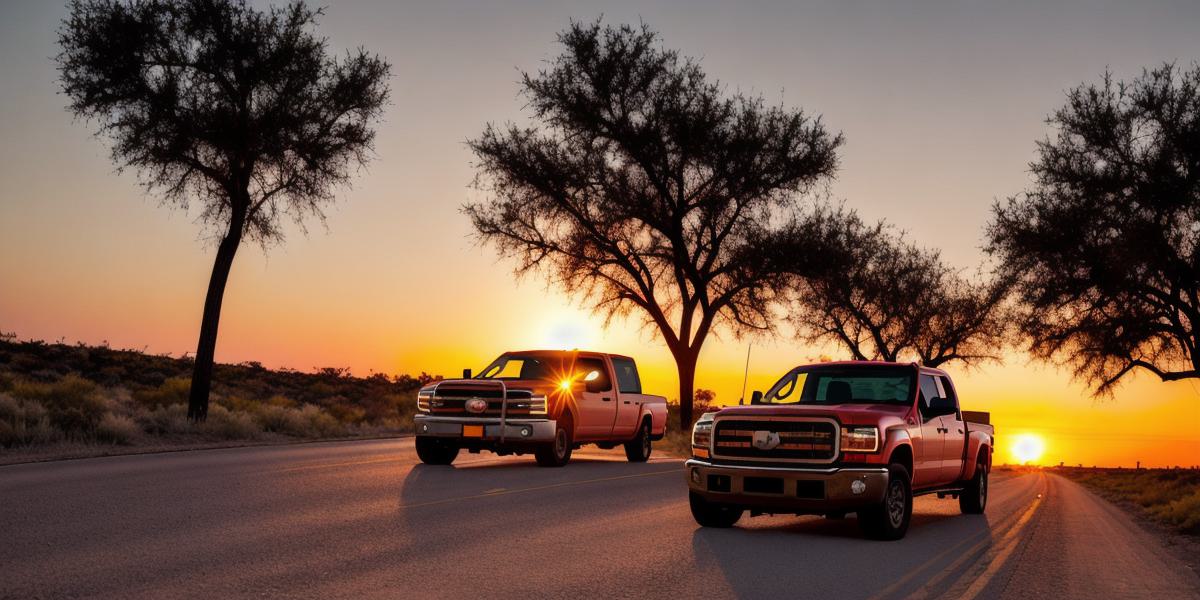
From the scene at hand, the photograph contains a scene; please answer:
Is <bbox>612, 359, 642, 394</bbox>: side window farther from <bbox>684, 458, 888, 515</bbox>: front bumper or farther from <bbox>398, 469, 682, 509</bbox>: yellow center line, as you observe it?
<bbox>684, 458, 888, 515</bbox>: front bumper

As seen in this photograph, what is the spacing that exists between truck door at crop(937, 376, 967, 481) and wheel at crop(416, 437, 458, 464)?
9.04 metres

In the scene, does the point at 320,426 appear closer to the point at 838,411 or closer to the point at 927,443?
the point at 927,443

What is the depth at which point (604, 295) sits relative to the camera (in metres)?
37.5

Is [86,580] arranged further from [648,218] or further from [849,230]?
[849,230]

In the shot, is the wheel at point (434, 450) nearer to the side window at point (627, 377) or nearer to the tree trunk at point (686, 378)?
the side window at point (627, 377)

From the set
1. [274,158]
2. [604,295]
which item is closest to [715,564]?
[274,158]

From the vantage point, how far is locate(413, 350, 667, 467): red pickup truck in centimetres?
1950

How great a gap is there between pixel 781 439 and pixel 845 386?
5.93 feet

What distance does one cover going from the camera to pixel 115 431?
905 inches

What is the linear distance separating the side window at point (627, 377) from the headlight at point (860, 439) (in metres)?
10.7

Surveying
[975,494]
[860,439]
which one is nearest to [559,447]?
[975,494]

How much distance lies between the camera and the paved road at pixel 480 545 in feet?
27.9

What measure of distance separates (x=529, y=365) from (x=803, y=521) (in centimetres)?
817

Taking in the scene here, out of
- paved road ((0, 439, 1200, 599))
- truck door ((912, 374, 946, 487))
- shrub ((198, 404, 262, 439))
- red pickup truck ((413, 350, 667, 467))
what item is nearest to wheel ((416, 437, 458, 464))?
red pickup truck ((413, 350, 667, 467))
